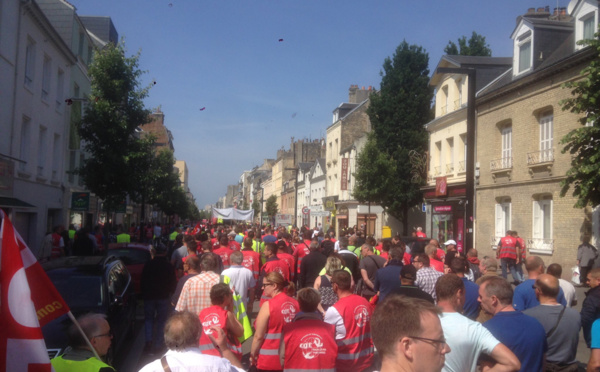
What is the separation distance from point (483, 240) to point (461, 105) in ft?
23.2

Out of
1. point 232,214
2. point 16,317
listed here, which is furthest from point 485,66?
point 16,317

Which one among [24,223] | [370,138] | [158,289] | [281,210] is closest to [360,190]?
[370,138]

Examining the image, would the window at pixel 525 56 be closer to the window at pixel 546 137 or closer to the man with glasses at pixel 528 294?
the window at pixel 546 137

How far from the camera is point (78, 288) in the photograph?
7738 millimetres

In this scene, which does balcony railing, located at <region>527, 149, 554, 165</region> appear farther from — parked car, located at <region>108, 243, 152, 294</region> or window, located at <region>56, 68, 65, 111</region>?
window, located at <region>56, 68, 65, 111</region>

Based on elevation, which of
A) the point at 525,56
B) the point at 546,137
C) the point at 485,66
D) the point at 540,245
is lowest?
the point at 540,245

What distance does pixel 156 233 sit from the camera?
32094 mm

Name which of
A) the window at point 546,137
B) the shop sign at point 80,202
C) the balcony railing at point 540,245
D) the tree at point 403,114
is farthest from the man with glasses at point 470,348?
the tree at point 403,114

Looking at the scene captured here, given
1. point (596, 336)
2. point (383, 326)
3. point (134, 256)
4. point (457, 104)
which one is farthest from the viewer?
point (457, 104)

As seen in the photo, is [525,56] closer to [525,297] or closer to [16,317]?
[525,297]

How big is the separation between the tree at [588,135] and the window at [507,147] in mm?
8814

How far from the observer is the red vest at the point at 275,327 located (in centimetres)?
539

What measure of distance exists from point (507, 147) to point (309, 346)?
20883 mm

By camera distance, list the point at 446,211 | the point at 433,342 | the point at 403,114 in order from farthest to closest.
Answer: the point at 403,114, the point at 446,211, the point at 433,342
